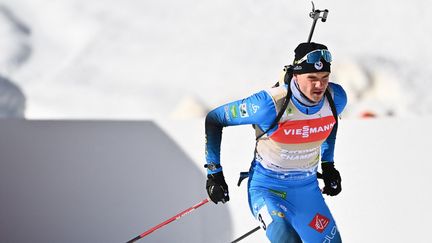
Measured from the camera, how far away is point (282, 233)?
11.1 ft

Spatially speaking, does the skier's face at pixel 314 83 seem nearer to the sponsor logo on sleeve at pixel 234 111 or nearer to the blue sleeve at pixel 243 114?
the blue sleeve at pixel 243 114

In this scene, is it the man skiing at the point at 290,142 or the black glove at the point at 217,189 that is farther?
the black glove at the point at 217,189

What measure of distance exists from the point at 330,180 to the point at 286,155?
509 mm

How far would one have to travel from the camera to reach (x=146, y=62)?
28891 mm

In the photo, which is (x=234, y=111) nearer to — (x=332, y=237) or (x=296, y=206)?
(x=296, y=206)

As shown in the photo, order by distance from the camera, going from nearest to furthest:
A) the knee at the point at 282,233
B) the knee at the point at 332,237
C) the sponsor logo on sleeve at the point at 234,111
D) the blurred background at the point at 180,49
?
the knee at the point at 282,233 → the sponsor logo on sleeve at the point at 234,111 → the knee at the point at 332,237 → the blurred background at the point at 180,49

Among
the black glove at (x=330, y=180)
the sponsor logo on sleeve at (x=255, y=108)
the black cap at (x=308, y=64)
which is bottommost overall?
the black glove at (x=330, y=180)

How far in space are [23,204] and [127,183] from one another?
2.60ft

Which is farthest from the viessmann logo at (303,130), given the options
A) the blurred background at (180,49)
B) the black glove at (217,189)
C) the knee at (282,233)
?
the blurred background at (180,49)

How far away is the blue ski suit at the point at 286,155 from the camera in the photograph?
359 cm

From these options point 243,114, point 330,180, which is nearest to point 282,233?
point 243,114

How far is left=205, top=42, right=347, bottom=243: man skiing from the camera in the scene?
3559 mm

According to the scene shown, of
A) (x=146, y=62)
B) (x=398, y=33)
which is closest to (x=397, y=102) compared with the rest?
(x=398, y=33)

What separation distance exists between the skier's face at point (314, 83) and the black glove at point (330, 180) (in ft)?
2.43
